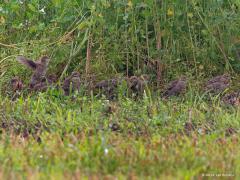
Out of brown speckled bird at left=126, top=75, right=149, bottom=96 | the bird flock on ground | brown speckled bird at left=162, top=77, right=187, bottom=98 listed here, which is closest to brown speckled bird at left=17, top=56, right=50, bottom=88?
the bird flock on ground

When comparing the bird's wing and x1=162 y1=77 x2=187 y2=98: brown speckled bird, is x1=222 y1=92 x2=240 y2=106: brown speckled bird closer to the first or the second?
x1=162 y1=77 x2=187 y2=98: brown speckled bird

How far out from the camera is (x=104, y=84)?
19.0 ft

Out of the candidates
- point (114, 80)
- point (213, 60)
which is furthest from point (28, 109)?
point (213, 60)

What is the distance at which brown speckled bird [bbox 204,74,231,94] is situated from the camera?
5.73m

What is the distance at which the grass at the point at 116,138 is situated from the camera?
140 inches

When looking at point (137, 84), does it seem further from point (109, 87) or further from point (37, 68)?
point (37, 68)

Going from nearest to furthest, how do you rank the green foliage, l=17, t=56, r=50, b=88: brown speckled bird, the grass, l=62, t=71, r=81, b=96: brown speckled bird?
the grass → l=62, t=71, r=81, b=96: brown speckled bird → l=17, t=56, r=50, b=88: brown speckled bird → the green foliage

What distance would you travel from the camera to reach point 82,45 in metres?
6.22

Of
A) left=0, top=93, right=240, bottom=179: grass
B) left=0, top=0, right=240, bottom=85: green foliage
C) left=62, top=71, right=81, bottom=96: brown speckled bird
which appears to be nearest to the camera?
left=0, top=93, right=240, bottom=179: grass

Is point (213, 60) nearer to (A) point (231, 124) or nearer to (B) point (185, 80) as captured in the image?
(B) point (185, 80)

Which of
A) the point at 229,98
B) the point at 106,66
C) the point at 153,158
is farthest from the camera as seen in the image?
the point at 106,66

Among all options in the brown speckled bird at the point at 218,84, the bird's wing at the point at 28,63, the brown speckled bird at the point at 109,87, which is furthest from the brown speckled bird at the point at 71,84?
the brown speckled bird at the point at 218,84

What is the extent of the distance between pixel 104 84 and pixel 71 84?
301mm

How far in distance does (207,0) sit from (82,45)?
1217 millimetres
